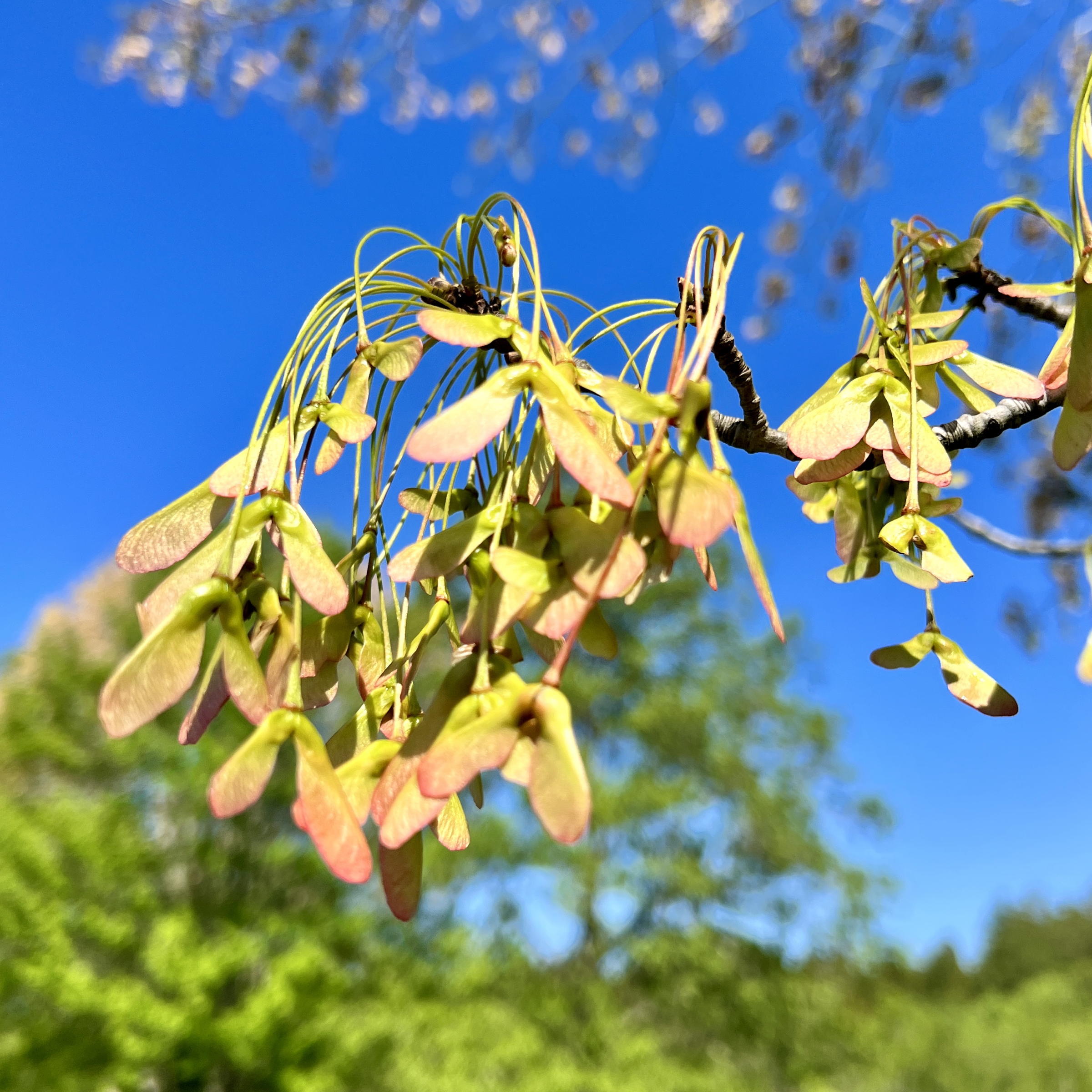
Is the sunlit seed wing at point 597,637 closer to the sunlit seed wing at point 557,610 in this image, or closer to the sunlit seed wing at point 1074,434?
the sunlit seed wing at point 557,610

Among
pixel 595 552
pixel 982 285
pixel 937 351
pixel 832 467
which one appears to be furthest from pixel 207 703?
pixel 982 285

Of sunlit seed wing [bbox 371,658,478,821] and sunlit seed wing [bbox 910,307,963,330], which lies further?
sunlit seed wing [bbox 910,307,963,330]

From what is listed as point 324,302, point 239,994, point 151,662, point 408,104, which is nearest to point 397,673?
point 151,662

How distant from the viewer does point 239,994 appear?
8578mm

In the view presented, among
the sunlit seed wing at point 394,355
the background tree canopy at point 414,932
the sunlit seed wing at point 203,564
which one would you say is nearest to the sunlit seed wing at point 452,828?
the sunlit seed wing at point 203,564

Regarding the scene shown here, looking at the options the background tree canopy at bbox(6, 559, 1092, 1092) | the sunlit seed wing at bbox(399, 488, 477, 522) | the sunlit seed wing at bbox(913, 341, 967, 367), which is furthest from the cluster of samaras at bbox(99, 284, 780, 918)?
the background tree canopy at bbox(6, 559, 1092, 1092)

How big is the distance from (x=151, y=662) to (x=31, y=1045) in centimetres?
806

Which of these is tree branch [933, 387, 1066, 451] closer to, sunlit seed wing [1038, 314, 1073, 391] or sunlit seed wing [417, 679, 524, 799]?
sunlit seed wing [1038, 314, 1073, 391]

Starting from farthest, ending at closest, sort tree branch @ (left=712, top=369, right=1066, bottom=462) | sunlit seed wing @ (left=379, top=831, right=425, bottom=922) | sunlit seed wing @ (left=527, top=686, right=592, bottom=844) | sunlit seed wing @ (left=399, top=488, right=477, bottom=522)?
tree branch @ (left=712, top=369, right=1066, bottom=462)
sunlit seed wing @ (left=399, top=488, right=477, bottom=522)
sunlit seed wing @ (left=379, top=831, right=425, bottom=922)
sunlit seed wing @ (left=527, top=686, right=592, bottom=844)

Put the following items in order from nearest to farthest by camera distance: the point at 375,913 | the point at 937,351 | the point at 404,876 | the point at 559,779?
the point at 559,779 < the point at 404,876 < the point at 937,351 < the point at 375,913

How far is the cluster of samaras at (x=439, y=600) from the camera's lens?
19.0 inches

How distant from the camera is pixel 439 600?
2.14 ft

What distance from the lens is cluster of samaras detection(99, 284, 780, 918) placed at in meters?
0.48

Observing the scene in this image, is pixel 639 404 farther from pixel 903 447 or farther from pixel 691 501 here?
pixel 903 447
